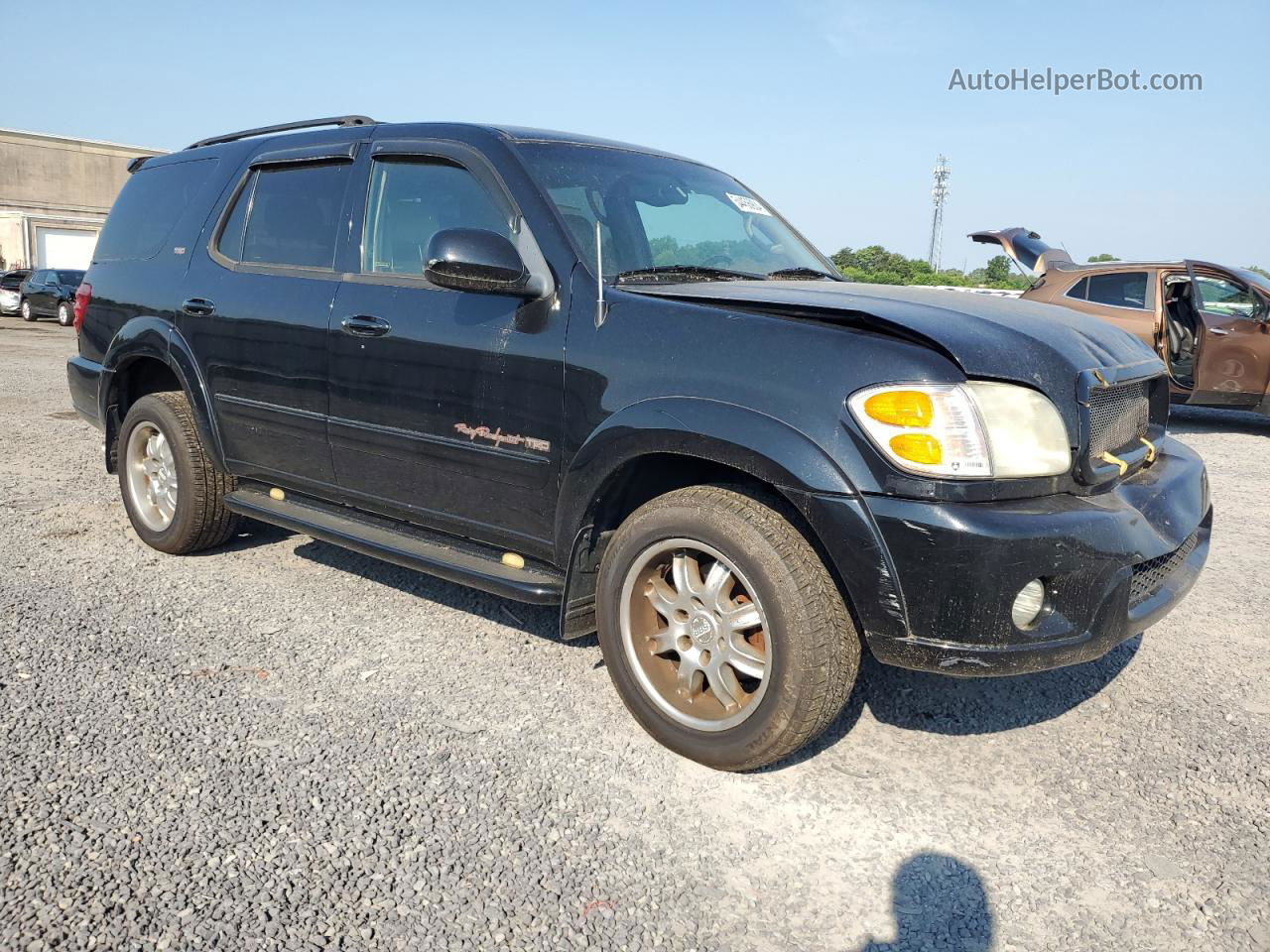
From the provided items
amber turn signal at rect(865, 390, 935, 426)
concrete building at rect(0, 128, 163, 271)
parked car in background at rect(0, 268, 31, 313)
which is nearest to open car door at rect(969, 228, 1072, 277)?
amber turn signal at rect(865, 390, 935, 426)

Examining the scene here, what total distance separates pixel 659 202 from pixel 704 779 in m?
2.17

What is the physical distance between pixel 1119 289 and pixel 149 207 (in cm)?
894

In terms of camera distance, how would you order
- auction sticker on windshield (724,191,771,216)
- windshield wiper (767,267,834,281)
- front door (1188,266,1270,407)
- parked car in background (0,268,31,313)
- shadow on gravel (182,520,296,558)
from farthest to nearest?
parked car in background (0,268,31,313) → front door (1188,266,1270,407) → shadow on gravel (182,520,296,558) → auction sticker on windshield (724,191,771,216) → windshield wiper (767,267,834,281)

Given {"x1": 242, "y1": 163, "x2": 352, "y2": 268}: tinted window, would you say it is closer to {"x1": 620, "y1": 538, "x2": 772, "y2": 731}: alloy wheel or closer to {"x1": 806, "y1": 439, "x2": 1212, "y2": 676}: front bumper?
{"x1": 620, "y1": 538, "x2": 772, "y2": 731}: alloy wheel

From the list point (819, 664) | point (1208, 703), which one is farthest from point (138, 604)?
point (1208, 703)

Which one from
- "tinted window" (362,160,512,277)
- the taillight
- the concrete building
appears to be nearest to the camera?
"tinted window" (362,160,512,277)

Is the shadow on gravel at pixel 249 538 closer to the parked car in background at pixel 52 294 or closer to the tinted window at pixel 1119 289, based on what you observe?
the tinted window at pixel 1119 289

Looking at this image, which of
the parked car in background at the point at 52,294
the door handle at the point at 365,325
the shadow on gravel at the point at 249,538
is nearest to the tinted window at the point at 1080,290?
the shadow on gravel at the point at 249,538

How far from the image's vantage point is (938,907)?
2348 mm

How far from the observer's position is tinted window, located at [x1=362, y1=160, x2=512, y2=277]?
364 centimetres

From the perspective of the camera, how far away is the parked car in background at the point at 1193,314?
955 cm

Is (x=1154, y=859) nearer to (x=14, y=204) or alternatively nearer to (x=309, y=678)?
(x=309, y=678)

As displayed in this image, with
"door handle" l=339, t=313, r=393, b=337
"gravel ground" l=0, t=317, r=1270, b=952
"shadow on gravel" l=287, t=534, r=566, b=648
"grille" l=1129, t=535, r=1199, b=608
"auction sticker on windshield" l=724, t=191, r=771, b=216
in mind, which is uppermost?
"auction sticker on windshield" l=724, t=191, r=771, b=216

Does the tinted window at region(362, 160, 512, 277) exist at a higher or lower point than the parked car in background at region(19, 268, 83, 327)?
higher
